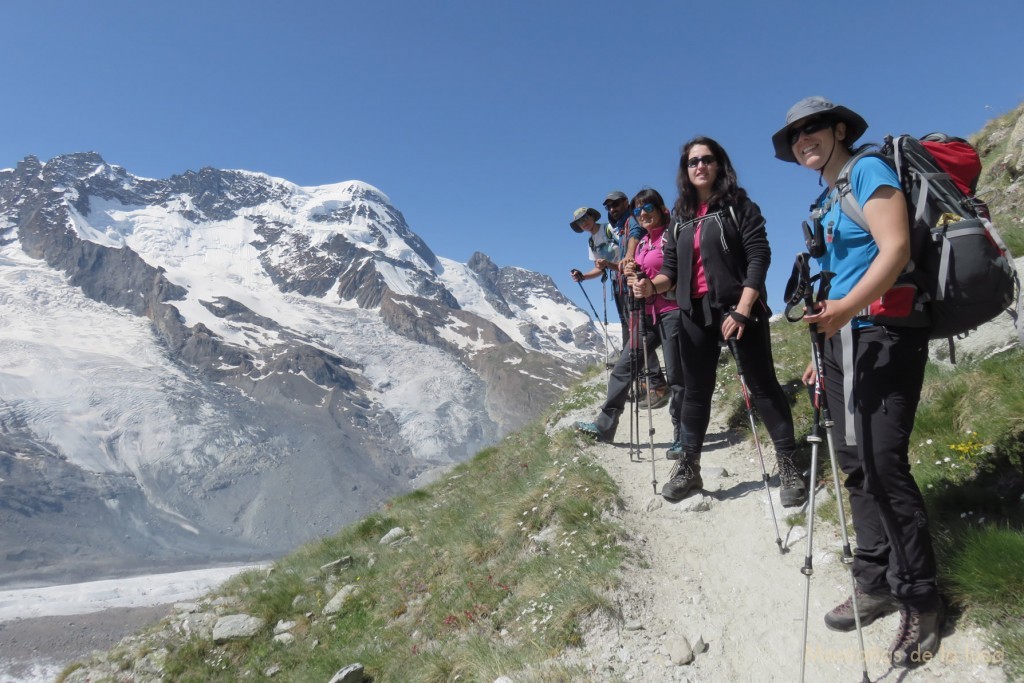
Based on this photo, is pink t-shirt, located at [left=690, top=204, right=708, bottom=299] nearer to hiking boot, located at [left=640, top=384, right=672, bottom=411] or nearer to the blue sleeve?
the blue sleeve

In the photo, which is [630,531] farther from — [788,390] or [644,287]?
[788,390]

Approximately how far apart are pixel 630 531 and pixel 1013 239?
6.31 m

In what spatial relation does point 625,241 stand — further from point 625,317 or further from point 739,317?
Result: point 739,317

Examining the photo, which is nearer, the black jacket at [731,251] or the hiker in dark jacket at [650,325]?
the black jacket at [731,251]

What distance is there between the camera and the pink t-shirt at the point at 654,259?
272 inches

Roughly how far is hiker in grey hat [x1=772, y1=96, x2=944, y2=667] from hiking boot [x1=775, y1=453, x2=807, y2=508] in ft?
5.71

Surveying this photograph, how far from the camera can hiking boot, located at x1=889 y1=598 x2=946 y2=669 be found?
3357 mm

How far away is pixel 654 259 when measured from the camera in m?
7.13

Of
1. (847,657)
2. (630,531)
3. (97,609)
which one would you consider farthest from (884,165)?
(97,609)

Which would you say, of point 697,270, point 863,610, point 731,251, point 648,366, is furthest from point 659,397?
point 863,610

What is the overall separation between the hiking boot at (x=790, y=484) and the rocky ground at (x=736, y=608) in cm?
10

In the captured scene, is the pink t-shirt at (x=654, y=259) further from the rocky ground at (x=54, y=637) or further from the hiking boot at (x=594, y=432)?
the rocky ground at (x=54, y=637)

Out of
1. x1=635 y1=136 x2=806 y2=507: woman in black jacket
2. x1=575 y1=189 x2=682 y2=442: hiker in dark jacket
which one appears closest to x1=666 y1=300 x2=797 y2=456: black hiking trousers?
x1=635 y1=136 x2=806 y2=507: woman in black jacket

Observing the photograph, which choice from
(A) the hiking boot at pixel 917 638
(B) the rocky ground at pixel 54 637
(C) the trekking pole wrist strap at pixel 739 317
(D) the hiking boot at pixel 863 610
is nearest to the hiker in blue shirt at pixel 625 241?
(C) the trekking pole wrist strap at pixel 739 317
